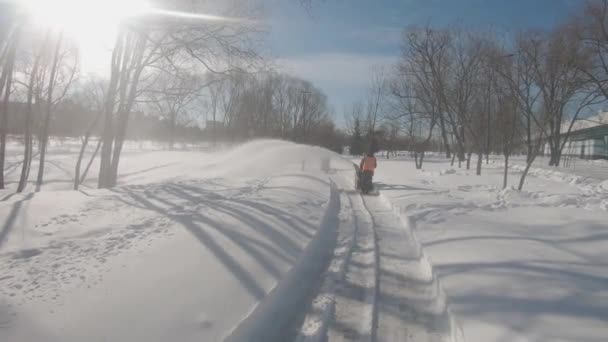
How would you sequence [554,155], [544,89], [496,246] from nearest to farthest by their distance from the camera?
[496,246] → [544,89] → [554,155]

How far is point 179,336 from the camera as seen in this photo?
2334 mm

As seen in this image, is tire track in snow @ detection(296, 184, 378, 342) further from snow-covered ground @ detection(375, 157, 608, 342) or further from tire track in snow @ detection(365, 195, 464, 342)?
snow-covered ground @ detection(375, 157, 608, 342)

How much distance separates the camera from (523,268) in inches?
143

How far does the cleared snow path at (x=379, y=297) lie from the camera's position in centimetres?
288

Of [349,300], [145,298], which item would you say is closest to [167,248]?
[145,298]

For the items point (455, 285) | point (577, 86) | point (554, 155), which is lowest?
point (455, 285)

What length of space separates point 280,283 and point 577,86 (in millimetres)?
12608

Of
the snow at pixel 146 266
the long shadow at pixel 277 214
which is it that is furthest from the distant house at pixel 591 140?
the snow at pixel 146 266

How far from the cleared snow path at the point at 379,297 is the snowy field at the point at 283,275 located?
0.02m

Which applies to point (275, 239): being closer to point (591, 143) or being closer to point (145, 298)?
point (145, 298)

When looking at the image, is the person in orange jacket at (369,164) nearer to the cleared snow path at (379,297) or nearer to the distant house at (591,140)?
the cleared snow path at (379,297)

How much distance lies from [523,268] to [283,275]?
2.80m

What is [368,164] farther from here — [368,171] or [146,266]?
[146,266]

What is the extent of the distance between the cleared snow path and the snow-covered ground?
0.22m
